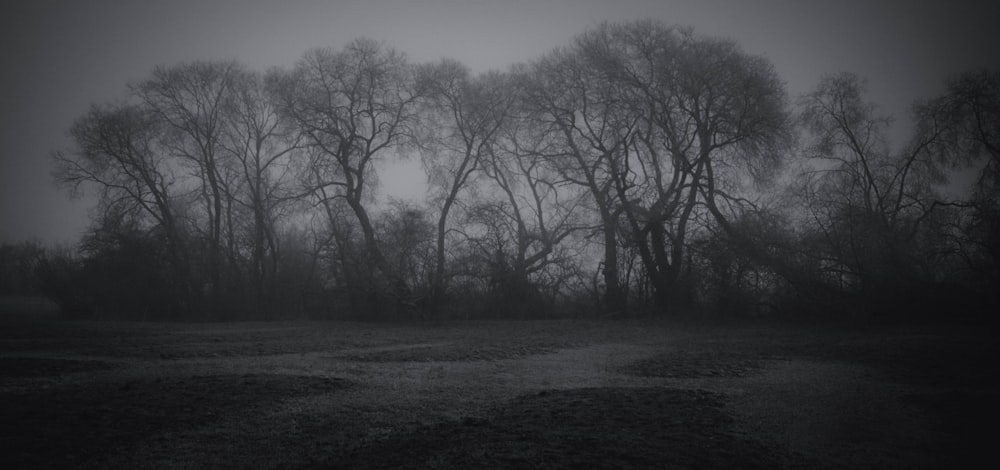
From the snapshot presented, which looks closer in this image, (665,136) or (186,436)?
(186,436)

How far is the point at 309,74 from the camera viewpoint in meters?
27.8

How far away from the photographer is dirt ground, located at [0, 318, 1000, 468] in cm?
430

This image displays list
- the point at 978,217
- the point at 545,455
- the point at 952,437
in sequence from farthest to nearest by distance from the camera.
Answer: the point at 978,217
the point at 952,437
the point at 545,455

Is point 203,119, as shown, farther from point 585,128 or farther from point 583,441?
point 583,441

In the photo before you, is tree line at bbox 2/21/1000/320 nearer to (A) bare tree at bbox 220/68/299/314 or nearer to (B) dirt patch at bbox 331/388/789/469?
(A) bare tree at bbox 220/68/299/314

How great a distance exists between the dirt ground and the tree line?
374 inches

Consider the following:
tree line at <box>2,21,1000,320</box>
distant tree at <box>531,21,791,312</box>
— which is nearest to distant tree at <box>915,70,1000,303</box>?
tree line at <box>2,21,1000,320</box>

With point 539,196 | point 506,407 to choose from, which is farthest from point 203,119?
point 506,407

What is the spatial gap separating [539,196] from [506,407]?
22753 millimetres

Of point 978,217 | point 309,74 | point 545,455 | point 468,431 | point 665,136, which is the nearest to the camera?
point 545,455

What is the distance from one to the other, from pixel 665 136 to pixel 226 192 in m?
28.4

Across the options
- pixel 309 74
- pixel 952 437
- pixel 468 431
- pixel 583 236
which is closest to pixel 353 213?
pixel 309 74

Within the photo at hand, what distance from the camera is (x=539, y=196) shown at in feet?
93.0

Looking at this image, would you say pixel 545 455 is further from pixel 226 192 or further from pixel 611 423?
pixel 226 192
